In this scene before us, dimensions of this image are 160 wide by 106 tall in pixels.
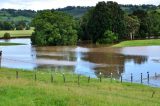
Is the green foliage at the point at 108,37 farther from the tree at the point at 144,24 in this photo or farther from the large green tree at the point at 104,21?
the tree at the point at 144,24

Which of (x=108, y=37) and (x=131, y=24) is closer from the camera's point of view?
(x=108, y=37)

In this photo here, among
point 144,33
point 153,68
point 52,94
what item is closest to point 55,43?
point 144,33

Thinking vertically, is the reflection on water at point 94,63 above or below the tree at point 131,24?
below

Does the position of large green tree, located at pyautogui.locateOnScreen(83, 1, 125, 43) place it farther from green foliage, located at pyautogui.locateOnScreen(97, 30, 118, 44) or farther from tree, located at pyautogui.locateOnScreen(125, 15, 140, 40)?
tree, located at pyautogui.locateOnScreen(125, 15, 140, 40)

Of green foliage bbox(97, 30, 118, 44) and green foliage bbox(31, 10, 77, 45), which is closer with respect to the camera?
green foliage bbox(31, 10, 77, 45)

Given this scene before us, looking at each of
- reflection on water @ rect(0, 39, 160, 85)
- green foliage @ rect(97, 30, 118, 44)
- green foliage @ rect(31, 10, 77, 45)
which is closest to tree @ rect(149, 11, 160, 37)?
green foliage @ rect(97, 30, 118, 44)

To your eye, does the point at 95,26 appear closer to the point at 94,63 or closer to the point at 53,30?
the point at 53,30

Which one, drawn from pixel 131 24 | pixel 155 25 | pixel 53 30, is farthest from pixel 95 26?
pixel 155 25

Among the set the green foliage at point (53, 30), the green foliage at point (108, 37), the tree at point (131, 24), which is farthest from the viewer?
the tree at point (131, 24)

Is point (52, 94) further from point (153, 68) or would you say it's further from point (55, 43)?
point (55, 43)

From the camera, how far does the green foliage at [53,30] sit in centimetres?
13912

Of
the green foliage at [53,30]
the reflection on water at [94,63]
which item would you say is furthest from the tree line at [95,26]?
the reflection on water at [94,63]

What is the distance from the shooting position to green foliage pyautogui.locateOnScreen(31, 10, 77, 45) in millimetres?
139125

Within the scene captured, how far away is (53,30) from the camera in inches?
5477
